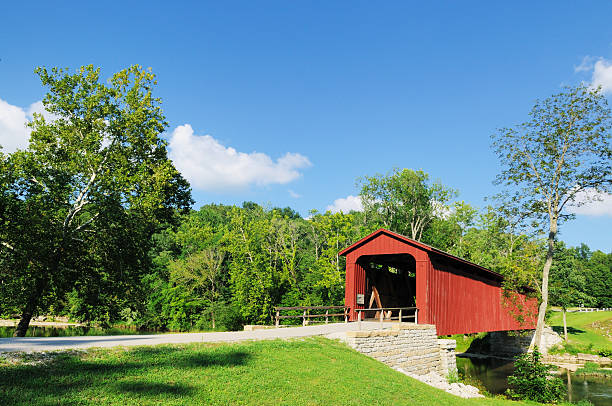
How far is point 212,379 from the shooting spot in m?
8.84

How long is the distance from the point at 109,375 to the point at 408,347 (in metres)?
13.4

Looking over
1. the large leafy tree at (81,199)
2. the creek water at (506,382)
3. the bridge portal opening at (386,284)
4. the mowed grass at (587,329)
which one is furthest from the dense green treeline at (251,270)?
the large leafy tree at (81,199)

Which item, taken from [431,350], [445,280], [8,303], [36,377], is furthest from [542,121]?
[8,303]

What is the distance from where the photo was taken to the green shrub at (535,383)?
58.4 ft

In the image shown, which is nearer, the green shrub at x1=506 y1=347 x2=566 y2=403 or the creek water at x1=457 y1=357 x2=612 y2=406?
the green shrub at x1=506 y1=347 x2=566 y2=403

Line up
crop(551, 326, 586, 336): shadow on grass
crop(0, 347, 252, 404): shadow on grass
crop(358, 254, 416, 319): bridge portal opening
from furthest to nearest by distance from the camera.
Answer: crop(551, 326, 586, 336): shadow on grass → crop(358, 254, 416, 319): bridge portal opening → crop(0, 347, 252, 404): shadow on grass

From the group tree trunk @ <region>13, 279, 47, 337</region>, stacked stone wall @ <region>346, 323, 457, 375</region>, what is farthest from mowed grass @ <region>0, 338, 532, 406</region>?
tree trunk @ <region>13, 279, 47, 337</region>

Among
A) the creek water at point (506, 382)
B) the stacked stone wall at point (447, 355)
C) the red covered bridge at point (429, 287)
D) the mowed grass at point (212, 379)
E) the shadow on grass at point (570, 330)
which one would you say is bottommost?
the creek water at point (506, 382)

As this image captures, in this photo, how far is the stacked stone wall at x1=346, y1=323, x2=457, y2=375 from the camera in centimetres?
1573

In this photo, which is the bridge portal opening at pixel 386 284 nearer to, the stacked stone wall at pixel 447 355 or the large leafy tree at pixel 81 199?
the stacked stone wall at pixel 447 355

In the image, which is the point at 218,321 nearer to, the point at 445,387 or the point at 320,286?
the point at 320,286

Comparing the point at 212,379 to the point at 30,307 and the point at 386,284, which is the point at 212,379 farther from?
the point at 386,284

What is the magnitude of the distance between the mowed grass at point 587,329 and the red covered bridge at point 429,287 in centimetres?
1310

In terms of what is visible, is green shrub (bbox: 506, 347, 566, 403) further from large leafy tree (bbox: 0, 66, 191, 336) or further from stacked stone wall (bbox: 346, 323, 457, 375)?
large leafy tree (bbox: 0, 66, 191, 336)
